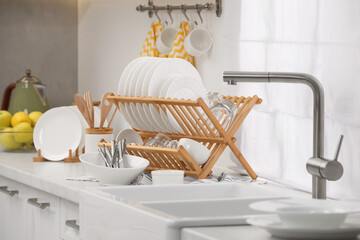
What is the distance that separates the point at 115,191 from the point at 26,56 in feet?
6.65

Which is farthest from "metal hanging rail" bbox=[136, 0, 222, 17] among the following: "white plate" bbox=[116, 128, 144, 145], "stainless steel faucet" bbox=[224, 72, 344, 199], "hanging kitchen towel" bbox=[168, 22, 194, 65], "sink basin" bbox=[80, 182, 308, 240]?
"stainless steel faucet" bbox=[224, 72, 344, 199]

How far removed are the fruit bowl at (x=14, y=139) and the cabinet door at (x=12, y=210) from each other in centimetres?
32

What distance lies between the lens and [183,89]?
7.43 ft

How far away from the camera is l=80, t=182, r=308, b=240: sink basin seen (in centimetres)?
131

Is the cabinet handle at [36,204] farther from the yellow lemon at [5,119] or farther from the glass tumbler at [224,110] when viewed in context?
the yellow lemon at [5,119]

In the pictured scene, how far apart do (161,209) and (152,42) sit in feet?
4.63

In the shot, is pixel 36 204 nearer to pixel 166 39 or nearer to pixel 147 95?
pixel 147 95

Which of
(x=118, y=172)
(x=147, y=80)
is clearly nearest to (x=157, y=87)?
(x=147, y=80)

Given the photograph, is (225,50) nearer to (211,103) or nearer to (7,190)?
(211,103)

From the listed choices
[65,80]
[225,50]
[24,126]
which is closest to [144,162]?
[225,50]

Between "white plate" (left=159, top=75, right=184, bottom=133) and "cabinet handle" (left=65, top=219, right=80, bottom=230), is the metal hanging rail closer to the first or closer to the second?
"white plate" (left=159, top=75, right=184, bottom=133)

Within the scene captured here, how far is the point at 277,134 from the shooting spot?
218cm

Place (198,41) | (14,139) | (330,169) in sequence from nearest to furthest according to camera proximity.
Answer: (330,169) < (198,41) < (14,139)

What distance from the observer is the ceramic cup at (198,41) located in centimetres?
264
